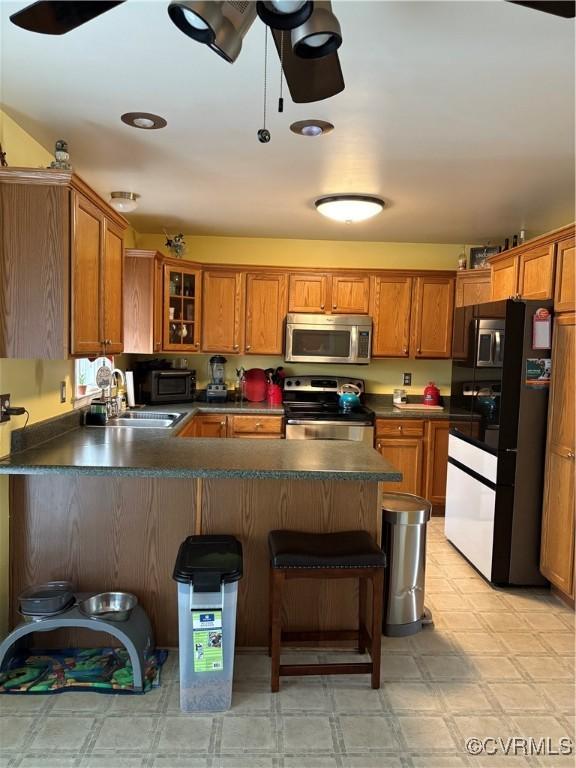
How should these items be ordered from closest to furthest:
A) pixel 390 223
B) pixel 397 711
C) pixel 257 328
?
pixel 397 711, pixel 390 223, pixel 257 328

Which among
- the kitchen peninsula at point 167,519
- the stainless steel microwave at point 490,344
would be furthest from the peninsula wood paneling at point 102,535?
the stainless steel microwave at point 490,344

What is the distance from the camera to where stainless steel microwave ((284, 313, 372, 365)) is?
16.1ft

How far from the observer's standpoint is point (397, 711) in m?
2.17

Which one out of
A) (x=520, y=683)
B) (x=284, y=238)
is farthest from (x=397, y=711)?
(x=284, y=238)

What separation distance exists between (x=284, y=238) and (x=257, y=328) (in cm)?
92

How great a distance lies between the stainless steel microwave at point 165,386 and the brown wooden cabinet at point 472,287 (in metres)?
2.57

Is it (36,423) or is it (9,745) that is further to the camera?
(36,423)

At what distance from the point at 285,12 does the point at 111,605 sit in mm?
2333

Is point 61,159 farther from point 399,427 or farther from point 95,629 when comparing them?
point 399,427

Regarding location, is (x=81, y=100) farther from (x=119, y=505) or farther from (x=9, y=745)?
(x=9, y=745)

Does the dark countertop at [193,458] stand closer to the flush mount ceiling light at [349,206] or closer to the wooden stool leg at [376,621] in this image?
the wooden stool leg at [376,621]

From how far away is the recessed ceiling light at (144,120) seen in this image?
2424mm

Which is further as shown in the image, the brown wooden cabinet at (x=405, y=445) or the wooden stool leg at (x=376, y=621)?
the brown wooden cabinet at (x=405, y=445)

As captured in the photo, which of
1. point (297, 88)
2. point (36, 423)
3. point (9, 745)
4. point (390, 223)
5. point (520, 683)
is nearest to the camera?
point (297, 88)
